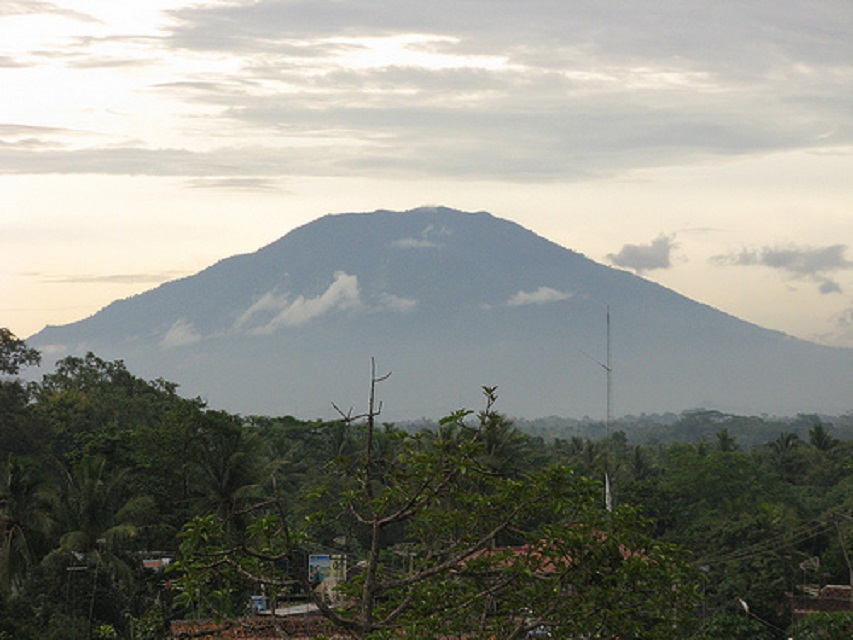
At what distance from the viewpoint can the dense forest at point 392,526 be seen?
8.62 meters

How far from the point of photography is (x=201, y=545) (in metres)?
8.98

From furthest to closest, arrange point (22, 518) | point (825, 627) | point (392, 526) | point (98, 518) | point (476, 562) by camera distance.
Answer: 1. point (392, 526)
2. point (98, 518)
3. point (22, 518)
4. point (825, 627)
5. point (476, 562)

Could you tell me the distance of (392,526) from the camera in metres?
45.5

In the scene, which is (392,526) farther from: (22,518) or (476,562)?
(476,562)

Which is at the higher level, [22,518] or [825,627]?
[22,518]

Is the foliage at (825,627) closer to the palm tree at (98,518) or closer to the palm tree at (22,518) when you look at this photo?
the palm tree at (98,518)

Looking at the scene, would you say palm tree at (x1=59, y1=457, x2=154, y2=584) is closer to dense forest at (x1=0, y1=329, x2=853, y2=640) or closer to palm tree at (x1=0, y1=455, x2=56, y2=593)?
dense forest at (x1=0, y1=329, x2=853, y2=640)

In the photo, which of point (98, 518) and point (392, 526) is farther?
point (392, 526)

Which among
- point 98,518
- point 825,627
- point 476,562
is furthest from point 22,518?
point 476,562

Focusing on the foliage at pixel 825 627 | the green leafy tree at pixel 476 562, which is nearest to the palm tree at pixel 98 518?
the foliage at pixel 825 627

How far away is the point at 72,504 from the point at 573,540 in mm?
25041

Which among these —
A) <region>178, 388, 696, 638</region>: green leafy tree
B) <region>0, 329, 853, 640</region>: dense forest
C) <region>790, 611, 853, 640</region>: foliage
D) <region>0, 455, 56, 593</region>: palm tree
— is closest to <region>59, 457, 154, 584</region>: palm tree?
<region>0, 329, 853, 640</region>: dense forest

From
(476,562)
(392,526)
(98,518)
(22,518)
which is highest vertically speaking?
(476,562)

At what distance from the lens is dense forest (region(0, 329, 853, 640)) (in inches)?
340
